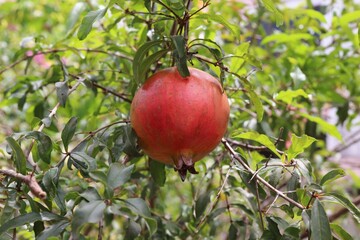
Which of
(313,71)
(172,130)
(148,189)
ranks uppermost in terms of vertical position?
(172,130)

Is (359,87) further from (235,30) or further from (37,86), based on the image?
(37,86)

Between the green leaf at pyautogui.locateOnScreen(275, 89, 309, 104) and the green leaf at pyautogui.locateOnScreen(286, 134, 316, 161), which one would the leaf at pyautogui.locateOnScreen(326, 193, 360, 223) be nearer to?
the green leaf at pyautogui.locateOnScreen(286, 134, 316, 161)

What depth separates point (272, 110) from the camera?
3.76ft

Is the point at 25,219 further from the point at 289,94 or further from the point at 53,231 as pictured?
the point at 289,94

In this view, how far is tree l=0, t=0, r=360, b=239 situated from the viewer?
67cm

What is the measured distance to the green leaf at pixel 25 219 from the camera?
619 millimetres

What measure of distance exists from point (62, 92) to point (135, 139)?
0.20m

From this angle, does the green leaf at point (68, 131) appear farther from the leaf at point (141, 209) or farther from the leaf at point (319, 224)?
the leaf at point (319, 224)

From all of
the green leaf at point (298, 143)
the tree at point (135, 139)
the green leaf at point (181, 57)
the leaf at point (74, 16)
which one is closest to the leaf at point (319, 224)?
the tree at point (135, 139)

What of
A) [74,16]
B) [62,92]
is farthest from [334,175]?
[74,16]

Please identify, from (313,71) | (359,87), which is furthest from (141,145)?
(359,87)

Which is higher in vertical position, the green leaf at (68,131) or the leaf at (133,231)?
the green leaf at (68,131)

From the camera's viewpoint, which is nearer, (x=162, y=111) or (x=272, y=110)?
(x=162, y=111)

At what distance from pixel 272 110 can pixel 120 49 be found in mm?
373
